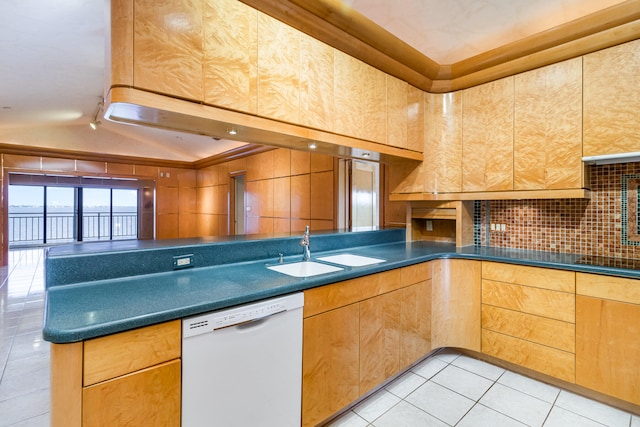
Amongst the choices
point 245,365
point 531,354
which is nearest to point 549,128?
point 531,354

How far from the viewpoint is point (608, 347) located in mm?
2043

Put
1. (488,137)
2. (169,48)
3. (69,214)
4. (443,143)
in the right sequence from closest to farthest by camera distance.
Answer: (169,48) < (488,137) < (443,143) < (69,214)

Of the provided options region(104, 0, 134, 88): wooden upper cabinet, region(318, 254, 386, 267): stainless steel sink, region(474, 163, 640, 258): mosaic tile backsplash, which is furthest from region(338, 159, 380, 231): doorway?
region(104, 0, 134, 88): wooden upper cabinet

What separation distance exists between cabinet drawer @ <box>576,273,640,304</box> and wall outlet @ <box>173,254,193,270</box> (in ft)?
8.94

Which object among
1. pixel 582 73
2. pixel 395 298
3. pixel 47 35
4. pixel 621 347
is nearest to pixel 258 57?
pixel 395 298

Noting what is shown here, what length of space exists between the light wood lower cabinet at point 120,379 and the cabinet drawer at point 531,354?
97.3 inches

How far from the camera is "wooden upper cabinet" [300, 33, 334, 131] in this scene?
2.00 meters

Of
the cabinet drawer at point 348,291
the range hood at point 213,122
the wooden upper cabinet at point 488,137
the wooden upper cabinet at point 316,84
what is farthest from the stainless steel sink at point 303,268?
the wooden upper cabinet at point 488,137

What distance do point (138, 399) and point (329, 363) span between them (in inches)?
40.0

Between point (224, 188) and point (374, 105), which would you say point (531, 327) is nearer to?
point (374, 105)

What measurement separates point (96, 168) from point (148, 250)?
7.75 metres

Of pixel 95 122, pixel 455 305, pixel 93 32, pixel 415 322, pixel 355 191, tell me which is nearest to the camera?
pixel 415 322

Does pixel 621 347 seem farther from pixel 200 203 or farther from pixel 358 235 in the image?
pixel 200 203

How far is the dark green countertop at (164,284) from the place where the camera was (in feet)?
3.68
